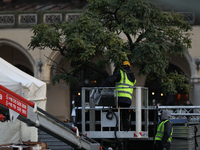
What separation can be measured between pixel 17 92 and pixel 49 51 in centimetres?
893

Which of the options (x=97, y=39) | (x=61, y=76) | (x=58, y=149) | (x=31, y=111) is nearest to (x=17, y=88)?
(x=61, y=76)

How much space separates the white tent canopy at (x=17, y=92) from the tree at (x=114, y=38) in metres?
1.01

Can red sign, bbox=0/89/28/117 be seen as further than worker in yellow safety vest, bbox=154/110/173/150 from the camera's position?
No

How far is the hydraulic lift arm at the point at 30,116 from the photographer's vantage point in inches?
155

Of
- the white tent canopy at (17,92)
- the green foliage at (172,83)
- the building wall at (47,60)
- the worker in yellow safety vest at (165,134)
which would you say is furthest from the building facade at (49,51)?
the worker in yellow safety vest at (165,134)

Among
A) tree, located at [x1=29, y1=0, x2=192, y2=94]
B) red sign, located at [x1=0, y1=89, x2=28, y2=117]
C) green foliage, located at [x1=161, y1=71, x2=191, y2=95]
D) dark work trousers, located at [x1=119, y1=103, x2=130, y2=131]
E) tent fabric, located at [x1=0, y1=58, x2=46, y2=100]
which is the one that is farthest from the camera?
green foliage, located at [x1=161, y1=71, x2=191, y2=95]

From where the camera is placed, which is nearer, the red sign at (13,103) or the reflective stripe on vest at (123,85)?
the red sign at (13,103)

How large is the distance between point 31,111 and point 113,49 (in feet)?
13.2

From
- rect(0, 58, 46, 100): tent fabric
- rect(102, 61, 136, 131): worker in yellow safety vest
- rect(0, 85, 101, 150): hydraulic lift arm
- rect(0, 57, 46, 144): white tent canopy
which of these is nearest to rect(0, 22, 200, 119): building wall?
rect(0, 58, 46, 100): tent fabric

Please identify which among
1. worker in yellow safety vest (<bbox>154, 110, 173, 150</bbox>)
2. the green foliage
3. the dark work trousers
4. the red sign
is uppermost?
the green foliage

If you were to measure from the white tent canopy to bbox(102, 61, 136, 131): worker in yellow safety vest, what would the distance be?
11.4 feet

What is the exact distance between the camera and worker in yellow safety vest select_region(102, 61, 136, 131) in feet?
20.3

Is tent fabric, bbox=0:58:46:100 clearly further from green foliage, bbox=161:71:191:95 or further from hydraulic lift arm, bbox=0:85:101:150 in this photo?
green foliage, bbox=161:71:191:95

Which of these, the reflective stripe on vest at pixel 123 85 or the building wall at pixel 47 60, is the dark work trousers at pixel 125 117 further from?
the building wall at pixel 47 60
